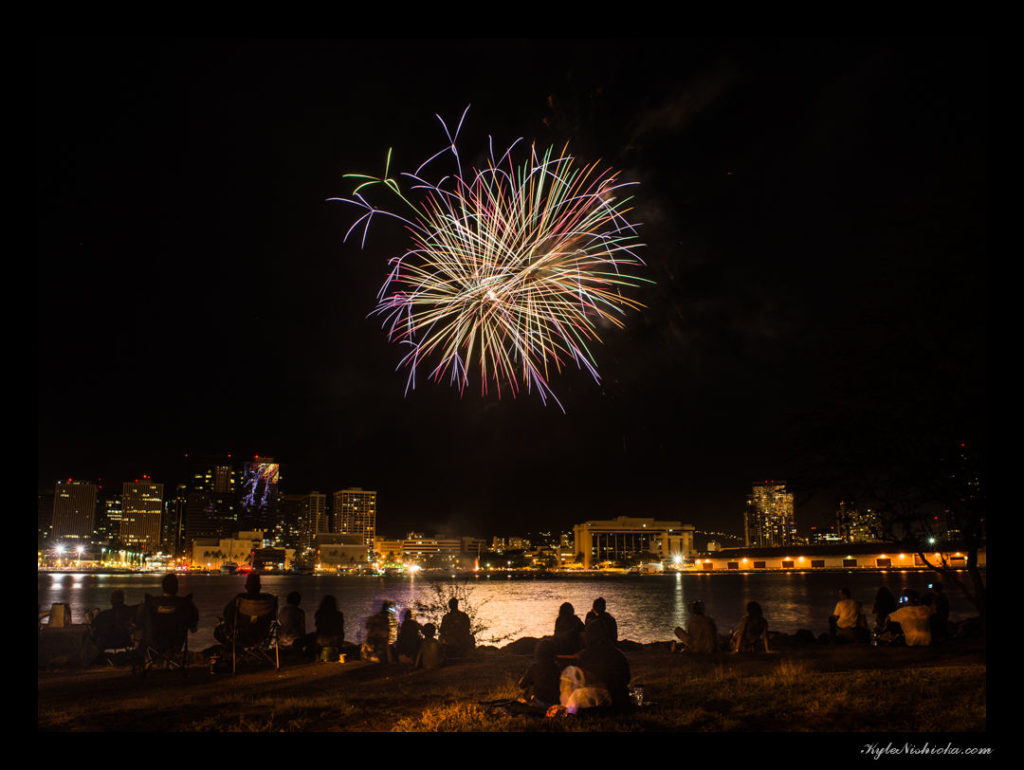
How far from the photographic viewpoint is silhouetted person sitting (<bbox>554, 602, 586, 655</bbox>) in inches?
278

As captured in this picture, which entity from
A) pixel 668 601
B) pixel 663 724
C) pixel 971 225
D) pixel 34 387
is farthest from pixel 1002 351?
pixel 668 601

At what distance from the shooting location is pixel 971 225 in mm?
7547

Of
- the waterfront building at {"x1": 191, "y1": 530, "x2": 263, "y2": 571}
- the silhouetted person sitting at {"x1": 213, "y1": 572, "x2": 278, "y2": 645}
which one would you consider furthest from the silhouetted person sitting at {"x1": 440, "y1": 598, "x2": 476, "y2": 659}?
the waterfront building at {"x1": 191, "y1": 530, "x2": 263, "y2": 571}

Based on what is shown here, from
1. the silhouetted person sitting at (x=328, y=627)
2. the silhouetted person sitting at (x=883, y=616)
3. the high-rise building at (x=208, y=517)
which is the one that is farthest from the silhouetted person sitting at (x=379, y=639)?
the high-rise building at (x=208, y=517)

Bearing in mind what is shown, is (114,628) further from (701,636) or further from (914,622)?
(914,622)

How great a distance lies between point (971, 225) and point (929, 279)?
2.15ft

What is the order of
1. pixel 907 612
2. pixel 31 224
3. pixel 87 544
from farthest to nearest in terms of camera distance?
pixel 87 544
pixel 907 612
pixel 31 224

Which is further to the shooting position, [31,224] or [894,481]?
[894,481]

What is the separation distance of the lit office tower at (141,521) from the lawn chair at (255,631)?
10387 cm

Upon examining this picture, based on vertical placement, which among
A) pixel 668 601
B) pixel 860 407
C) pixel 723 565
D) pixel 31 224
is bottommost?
pixel 723 565

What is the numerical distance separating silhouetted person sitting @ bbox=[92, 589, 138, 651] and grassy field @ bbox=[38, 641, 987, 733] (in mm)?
441

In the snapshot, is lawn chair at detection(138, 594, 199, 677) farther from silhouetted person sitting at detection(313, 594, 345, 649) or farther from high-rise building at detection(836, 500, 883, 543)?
high-rise building at detection(836, 500, 883, 543)

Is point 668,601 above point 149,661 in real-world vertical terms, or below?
below

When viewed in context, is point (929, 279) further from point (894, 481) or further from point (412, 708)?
point (412, 708)
